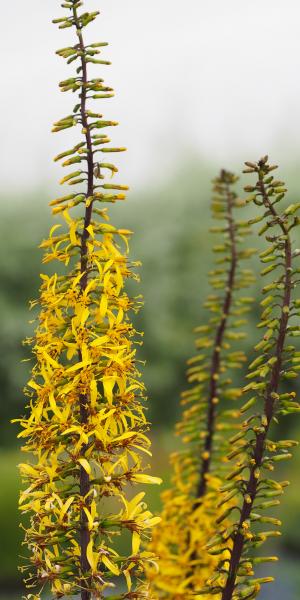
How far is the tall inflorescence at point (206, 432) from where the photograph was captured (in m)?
4.87

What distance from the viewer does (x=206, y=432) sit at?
500cm

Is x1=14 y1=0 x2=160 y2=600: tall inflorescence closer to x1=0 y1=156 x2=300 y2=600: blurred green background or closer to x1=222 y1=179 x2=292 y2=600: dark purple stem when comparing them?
x1=222 y1=179 x2=292 y2=600: dark purple stem

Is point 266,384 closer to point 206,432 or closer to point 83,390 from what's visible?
point 83,390

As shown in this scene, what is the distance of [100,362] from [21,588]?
13657mm

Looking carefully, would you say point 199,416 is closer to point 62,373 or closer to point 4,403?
point 62,373

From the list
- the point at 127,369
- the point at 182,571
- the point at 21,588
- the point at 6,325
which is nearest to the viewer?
the point at 127,369

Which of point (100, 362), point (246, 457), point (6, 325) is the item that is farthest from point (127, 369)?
point (6, 325)

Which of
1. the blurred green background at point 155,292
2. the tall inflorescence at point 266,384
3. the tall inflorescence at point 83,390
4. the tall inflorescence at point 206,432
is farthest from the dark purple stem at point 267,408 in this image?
the blurred green background at point 155,292

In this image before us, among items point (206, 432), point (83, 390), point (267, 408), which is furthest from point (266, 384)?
point (206, 432)

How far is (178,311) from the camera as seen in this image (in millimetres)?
26281

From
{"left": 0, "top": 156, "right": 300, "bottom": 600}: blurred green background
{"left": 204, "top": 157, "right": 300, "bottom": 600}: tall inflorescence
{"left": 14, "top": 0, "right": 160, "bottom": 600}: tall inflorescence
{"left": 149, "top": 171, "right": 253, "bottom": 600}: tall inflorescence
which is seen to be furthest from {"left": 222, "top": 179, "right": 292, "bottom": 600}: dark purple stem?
{"left": 0, "top": 156, "right": 300, "bottom": 600}: blurred green background

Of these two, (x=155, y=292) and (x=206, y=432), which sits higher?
(x=155, y=292)

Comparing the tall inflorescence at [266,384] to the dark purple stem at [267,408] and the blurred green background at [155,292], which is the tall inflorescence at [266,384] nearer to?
the dark purple stem at [267,408]

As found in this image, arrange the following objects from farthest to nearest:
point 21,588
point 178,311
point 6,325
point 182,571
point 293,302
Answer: point 178,311 → point 6,325 → point 21,588 → point 182,571 → point 293,302
